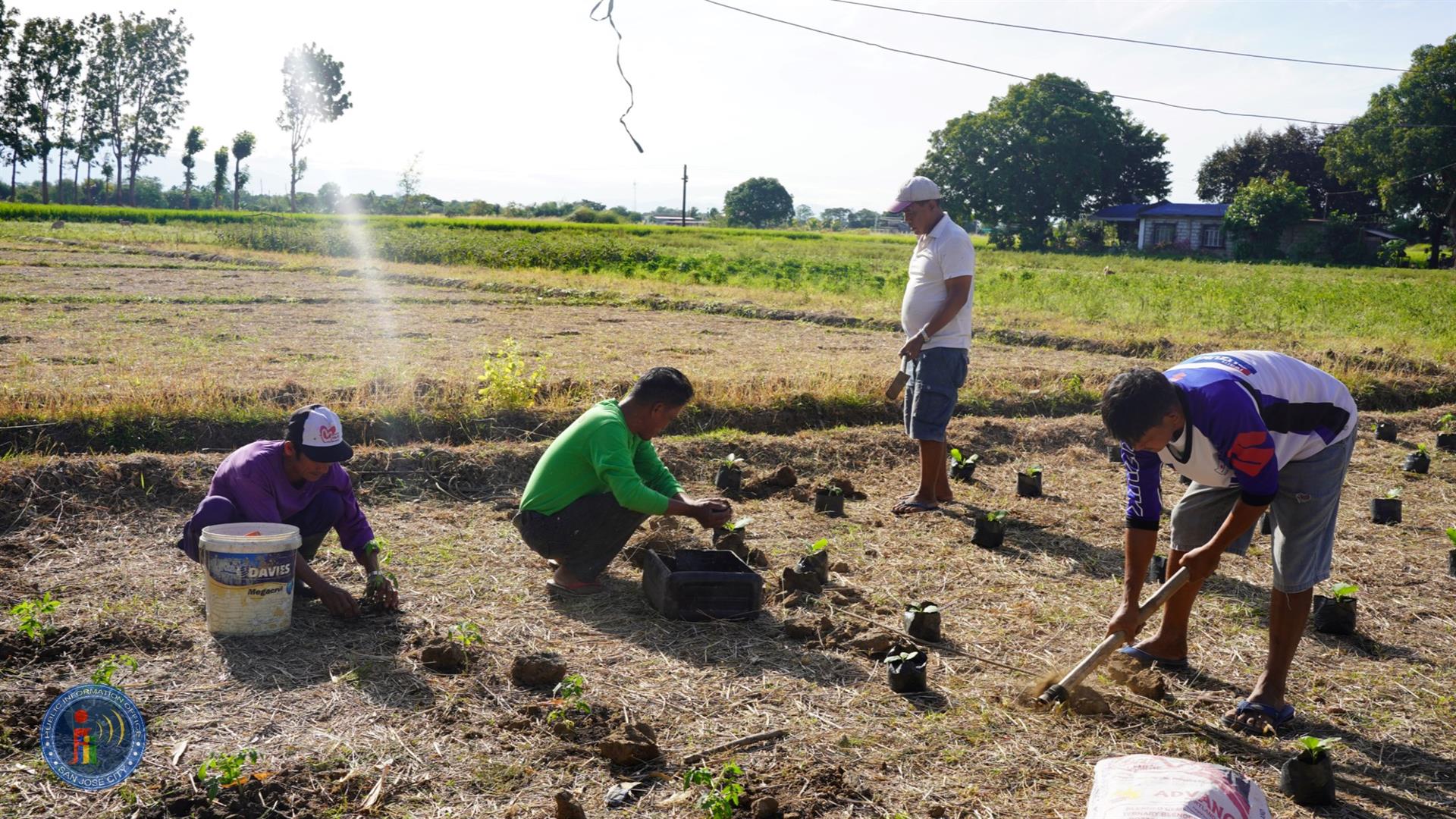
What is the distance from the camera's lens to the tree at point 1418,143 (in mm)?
47688

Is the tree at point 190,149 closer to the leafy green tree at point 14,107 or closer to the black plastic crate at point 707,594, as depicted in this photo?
the leafy green tree at point 14,107

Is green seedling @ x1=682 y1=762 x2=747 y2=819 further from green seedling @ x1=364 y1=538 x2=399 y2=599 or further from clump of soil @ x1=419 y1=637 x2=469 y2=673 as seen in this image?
green seedling @ x1=364 y1=538 x2=399 y2=599

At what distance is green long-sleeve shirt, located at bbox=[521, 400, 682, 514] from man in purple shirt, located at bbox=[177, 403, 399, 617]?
778 millimetres

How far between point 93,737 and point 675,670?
6.53ft

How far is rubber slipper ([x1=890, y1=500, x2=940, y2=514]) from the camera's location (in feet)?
21.5

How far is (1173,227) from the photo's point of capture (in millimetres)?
59469

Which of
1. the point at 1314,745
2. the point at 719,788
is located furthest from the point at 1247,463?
the point at 719,788

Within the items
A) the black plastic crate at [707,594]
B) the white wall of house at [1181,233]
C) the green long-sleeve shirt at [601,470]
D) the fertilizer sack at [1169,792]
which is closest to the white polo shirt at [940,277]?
the green long-sleeve shirt at [601,470]

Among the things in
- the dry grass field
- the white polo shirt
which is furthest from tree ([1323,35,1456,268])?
the white polo shirt

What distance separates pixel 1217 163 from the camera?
67.4 metres

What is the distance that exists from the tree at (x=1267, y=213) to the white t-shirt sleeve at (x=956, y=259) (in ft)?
162

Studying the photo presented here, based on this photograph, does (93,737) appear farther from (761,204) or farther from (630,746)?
(761,204)

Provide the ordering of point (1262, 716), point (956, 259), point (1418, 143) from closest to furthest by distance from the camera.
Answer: point (1262, 716), point (956, 259), point (1418, 143)

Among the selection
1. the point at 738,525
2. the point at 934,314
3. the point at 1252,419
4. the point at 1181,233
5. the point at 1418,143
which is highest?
the point at 1418,143
